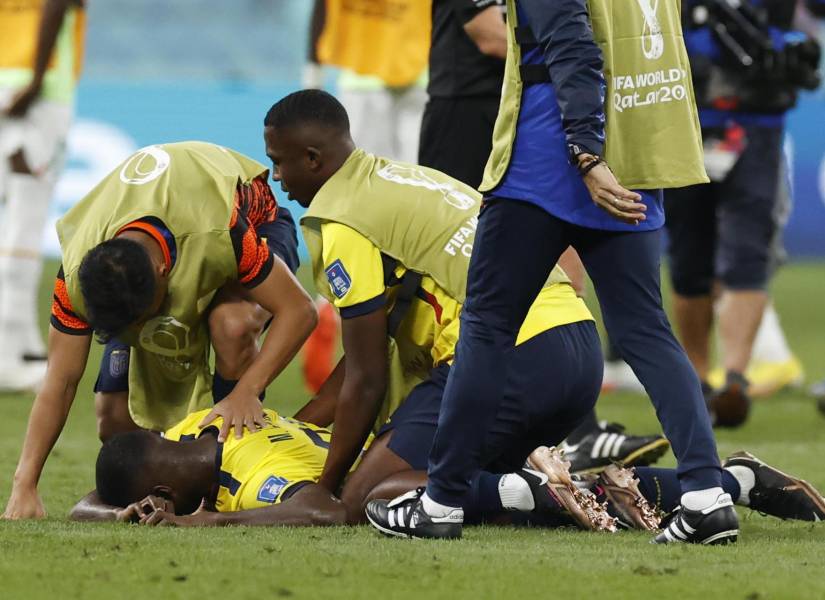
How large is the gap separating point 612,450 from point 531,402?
110cm

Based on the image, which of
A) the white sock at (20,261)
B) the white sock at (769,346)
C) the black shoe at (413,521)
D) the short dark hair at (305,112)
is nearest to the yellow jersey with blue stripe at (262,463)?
the black shoe at (413,521)

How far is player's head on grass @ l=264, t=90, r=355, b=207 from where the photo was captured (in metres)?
4.77

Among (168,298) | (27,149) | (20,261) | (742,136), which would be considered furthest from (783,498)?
(27,149)

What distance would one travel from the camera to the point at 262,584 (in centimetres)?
358

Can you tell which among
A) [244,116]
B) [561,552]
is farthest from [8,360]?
[244,116]

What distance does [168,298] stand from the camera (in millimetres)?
4832

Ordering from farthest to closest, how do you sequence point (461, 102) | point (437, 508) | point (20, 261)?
point (20, 261), point (461, 102), point (437, 508)

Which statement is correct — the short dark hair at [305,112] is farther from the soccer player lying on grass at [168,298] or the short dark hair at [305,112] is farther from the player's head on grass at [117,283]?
the player's head on grass at [117,283]

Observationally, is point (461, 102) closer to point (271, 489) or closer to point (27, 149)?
point (271, 489)

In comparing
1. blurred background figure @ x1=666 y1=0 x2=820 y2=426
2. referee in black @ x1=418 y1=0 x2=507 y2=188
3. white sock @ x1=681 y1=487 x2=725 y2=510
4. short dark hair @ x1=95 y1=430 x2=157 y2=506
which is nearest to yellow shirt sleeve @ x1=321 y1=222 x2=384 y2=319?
short dark hair @ x1=95 y1=430 x2=157 y2=506

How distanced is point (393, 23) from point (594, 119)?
5.20 m

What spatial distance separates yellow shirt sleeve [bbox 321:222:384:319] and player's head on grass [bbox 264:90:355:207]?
0.85 feet

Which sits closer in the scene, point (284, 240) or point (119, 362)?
point (119, 362)

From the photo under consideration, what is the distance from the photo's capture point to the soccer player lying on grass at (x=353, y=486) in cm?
454
